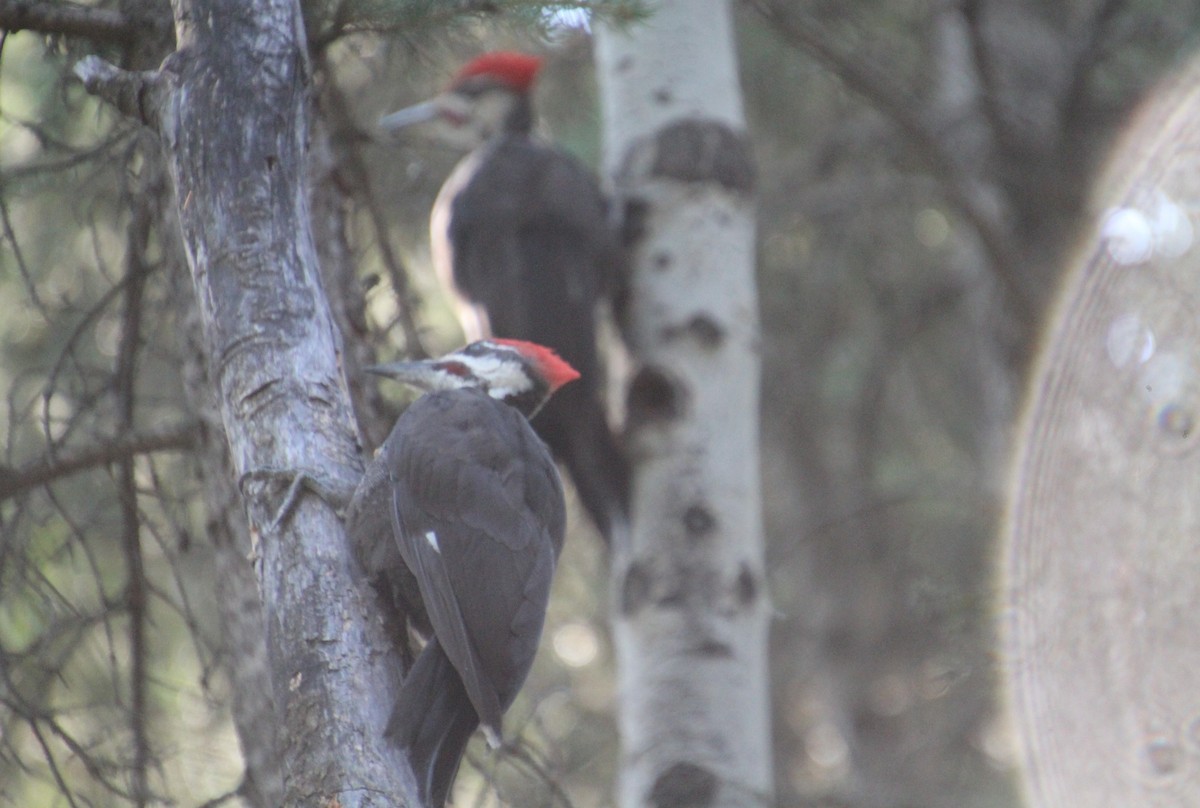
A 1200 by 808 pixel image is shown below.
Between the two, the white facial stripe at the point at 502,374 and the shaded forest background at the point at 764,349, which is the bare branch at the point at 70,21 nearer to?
the shaded forest background at the point at 764,349

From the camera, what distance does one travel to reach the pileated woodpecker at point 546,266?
4.17 meters

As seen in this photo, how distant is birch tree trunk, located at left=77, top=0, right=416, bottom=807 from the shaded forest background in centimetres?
42

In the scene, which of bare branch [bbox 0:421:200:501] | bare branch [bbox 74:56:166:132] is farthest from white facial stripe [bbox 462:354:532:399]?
bare branch [bbox 74:56:166:132]

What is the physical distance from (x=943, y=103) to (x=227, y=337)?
14.7 ft

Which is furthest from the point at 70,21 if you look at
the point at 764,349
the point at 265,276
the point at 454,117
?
the point at 764,349

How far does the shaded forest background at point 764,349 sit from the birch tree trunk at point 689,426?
11.2 inches

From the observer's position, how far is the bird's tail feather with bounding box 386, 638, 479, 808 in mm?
2227

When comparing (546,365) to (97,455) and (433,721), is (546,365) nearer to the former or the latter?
(97,455)

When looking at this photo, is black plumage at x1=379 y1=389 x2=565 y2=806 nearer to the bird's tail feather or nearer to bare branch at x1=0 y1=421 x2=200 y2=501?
the bird's tail feather

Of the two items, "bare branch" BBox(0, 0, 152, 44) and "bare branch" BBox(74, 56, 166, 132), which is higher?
"bare branch" BBox(0, 0, 152, 44)

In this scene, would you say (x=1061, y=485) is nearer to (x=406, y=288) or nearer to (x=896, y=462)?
(x=406, y=288)

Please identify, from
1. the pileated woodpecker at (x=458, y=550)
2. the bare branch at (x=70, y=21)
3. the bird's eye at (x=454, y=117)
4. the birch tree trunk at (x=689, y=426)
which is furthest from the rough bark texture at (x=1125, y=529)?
the bird's eye at (x=454, y=117)

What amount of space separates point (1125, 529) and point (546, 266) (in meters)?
2.10

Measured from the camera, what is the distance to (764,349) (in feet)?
23.6
